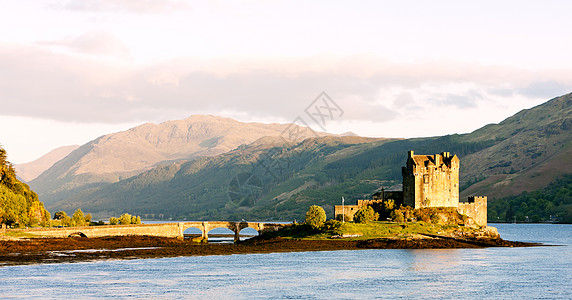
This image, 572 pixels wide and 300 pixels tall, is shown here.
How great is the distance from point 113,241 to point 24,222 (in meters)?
22.2

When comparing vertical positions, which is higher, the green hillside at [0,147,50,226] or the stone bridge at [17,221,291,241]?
the green hillside at [0,147,50,226]

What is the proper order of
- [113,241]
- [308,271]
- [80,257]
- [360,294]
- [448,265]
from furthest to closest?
[113,241], [80,257], [448,265], [308,271], [360,294]

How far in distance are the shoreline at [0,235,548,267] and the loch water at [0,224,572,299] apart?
6996mm

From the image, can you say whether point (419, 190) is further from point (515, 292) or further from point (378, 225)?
point (515, 292)

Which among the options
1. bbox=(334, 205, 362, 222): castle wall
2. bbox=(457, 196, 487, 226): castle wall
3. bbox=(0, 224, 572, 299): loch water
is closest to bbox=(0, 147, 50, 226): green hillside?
bbox=(0, 224, 572, 299): loch water

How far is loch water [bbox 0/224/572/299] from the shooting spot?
86.5 meters

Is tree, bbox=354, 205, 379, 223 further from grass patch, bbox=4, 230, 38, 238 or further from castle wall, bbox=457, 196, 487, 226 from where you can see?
grass patch, bbox=4, 230, 38, 238

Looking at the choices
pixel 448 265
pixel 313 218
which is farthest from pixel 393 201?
pixel 448 265

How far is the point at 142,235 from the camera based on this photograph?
174 m

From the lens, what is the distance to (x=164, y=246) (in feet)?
515

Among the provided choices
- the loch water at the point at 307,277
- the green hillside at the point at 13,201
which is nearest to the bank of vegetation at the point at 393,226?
the loch water at the point at 307,277

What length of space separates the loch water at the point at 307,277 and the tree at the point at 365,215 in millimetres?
26871

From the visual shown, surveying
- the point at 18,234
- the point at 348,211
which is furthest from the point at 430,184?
the point at 18,234

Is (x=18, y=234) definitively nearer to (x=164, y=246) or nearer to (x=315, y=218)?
(x=164, y=246)
